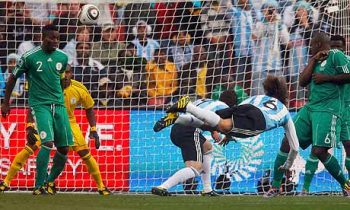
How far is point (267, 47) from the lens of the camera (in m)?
17.5

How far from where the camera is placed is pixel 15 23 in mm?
17344

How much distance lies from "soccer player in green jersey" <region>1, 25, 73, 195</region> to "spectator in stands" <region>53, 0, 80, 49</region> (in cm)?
432

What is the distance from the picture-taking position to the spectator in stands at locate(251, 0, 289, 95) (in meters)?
17.5

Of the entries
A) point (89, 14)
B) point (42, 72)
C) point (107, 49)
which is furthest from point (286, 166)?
point (107, 49)

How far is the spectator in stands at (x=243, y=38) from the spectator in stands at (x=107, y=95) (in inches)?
81.0

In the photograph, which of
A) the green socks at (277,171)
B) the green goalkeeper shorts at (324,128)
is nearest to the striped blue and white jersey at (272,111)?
the green goalkeeper shorts at (324,128)

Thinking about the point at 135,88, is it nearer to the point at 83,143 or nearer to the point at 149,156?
the point at 149,156

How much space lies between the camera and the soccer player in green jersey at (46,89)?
1310 centimetres

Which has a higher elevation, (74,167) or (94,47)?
(94,47)

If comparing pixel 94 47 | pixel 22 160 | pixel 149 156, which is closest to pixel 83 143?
pixel 22 160

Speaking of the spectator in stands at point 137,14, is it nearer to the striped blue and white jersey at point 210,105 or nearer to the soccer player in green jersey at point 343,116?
the striped blue and white jersey at point 210,105

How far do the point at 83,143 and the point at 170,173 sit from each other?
2.29 metres

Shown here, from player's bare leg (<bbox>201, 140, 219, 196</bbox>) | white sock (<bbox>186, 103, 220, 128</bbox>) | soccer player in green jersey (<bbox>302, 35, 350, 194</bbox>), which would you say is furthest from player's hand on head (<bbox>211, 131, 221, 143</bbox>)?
white sock (<bbox>186, 103, 220, 128</bbox>)

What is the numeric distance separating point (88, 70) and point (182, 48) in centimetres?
166
